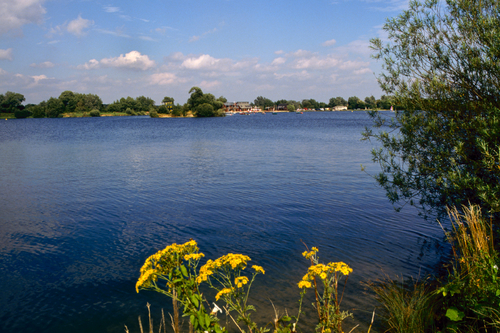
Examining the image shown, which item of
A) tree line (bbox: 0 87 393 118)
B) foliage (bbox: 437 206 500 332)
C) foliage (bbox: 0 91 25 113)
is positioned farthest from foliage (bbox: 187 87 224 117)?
foliage (bbox: 437 206 500 332)

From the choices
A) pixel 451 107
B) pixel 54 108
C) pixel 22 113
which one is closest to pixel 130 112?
pixel 54 108

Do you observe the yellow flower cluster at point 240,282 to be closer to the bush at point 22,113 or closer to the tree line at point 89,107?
the tree line at point 89,107

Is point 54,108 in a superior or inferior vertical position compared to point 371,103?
superior

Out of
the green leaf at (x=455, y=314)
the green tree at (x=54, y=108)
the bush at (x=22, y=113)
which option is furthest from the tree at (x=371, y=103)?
the bush at (x=22, y=113)

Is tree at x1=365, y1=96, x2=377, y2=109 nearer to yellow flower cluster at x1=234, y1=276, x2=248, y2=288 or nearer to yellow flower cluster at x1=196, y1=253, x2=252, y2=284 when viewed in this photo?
yellow flower cluster at x1=196, y1=253, x2=252, y2=284

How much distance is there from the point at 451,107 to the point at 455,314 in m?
5.69

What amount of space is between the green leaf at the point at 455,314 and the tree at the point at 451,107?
3.00m

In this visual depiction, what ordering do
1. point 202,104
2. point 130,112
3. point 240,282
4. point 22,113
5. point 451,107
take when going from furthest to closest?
1. point 130,112
2. point 22,113
3. point 202,104
4. point 451,107
5. point 240,282

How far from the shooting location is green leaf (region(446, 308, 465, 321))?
4836 mm

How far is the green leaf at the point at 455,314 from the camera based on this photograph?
4.84 metres

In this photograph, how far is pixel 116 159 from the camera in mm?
31266

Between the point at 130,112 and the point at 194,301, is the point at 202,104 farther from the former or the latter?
the point at 194,301

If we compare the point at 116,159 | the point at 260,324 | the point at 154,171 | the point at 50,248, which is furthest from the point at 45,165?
the point at 260,324

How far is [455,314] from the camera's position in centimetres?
491
